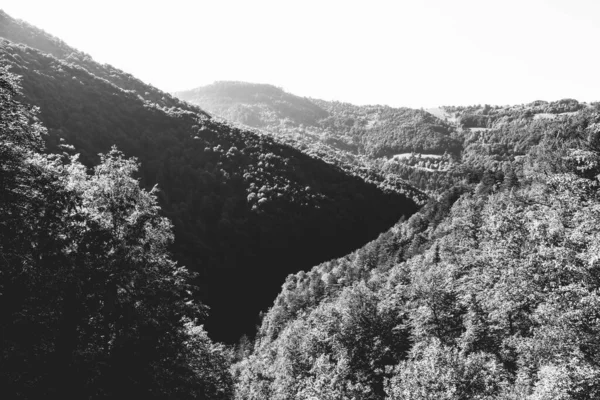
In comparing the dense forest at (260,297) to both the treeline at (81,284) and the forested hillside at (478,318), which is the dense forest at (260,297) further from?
the forested hillside at (478,318)

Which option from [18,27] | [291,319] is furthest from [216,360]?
[18,27]

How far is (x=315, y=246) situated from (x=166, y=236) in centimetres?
14031

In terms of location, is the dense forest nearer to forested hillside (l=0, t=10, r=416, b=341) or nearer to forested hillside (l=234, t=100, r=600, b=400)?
forested hillside (l=234, t=100, r=600, b=400)

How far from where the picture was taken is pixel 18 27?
182 meters

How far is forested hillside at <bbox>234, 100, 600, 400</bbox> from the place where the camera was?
52.9 ft

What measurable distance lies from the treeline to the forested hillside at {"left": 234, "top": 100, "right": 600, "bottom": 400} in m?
16.9

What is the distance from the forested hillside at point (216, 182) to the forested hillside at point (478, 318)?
30750 mm

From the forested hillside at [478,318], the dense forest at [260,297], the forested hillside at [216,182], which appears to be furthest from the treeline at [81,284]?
the forested hillside at [216,182]

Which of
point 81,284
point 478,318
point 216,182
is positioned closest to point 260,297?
point 216,182

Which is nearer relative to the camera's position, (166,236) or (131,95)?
(166,236)

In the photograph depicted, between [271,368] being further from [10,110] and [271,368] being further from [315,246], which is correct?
[315,246]

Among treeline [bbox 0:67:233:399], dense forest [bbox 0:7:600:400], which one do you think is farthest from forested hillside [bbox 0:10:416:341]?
treeline [bbox 0:67:233:399]

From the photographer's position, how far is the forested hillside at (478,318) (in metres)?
16.1

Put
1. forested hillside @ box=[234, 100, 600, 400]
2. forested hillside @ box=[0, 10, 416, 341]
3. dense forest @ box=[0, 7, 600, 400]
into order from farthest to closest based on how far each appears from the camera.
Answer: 1. forested hillside @ box=[0, 10, 416, 341]
2. forested hillside @ box=[234, 100, 600, 400]
3. dense forest @ box=[0, 7, 600, 400]
